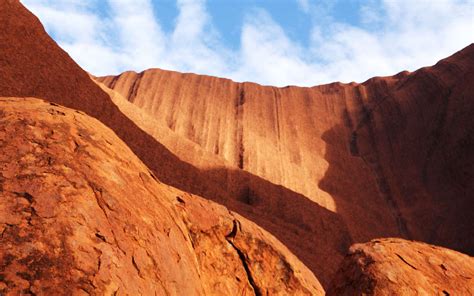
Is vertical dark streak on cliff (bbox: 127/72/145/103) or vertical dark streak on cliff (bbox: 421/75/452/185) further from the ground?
vertical dark streak on cliff (bbox: 421/75/452/185)

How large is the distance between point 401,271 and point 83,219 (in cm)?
414

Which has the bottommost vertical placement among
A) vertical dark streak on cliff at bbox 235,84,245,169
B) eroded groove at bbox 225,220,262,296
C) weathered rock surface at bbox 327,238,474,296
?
eroded groove at bbox 225,220,262,296

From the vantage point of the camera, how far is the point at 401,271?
607 centimetres

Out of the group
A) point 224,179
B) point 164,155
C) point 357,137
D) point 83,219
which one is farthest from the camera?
point 357,137

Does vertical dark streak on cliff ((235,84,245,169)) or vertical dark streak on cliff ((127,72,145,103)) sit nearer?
vertical dark streak on cliff ((235,84,245,169))

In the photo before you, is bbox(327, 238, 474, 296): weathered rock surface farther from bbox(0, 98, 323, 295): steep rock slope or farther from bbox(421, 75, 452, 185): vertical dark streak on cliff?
bbox(421, 75, 452, 185): vertical dark streak on cliff

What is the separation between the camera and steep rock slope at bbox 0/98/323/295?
3.54 m

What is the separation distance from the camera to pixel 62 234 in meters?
3.75

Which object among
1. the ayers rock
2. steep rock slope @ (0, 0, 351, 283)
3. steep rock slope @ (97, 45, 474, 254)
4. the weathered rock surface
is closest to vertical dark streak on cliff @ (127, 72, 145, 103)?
steep rock slope @ (97, 45, 474, 254)

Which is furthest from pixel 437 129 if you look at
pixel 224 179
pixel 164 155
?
pixel 164 155

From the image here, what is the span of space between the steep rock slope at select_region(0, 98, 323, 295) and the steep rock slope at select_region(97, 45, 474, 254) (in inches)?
1110

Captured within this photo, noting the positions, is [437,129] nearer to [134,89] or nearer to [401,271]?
[134,89]

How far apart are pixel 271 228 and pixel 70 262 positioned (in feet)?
71.7

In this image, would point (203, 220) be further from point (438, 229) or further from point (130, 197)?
point (438, 229)
